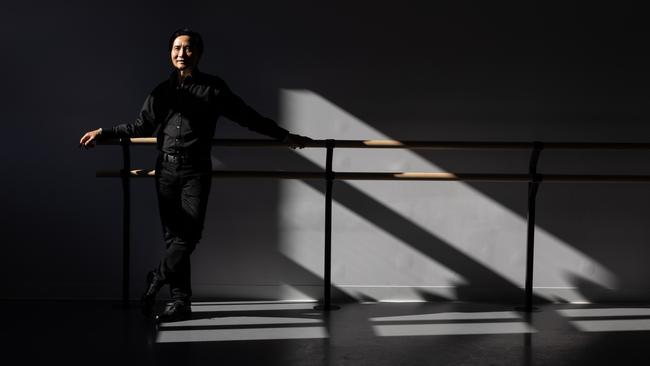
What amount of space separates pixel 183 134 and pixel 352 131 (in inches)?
39.7

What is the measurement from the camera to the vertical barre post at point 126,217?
3623mm

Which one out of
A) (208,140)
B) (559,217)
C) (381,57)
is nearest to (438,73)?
(381,57)

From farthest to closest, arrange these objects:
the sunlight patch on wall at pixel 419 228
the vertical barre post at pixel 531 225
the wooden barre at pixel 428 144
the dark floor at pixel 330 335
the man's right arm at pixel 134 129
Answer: the sunlight patch on wall at pixel 419 228 → the vertical barre post at pixel 531 225 → the wooden barre at pixel 428 144 → the man's right arm at pixel 134 129 → the dark floor at pixel 330 335

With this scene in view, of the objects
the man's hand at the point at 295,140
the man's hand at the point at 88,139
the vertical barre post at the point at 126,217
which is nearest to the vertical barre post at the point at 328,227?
the man's hand at the point at 295,140

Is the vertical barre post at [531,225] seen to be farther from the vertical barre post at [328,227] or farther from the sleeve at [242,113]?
the sleeve at [242,113]

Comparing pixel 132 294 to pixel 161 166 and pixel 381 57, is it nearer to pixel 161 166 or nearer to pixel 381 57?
pixel 161 166

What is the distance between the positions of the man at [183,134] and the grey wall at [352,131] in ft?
1.67

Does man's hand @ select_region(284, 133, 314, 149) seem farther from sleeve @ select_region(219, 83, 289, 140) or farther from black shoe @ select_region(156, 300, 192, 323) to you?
black shoe @ select_region(156, 300, 192, 323)

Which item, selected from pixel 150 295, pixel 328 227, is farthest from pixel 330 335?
pixel 150 295

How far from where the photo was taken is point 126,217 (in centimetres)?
370

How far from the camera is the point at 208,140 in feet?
11.2

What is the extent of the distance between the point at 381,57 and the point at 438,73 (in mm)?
315

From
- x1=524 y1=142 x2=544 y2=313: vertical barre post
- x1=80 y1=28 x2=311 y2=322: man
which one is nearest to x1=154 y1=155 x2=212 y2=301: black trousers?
x1=80 y1=28 x2=311 y2=322: man

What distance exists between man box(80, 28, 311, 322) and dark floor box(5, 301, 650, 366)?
13.0 inches
